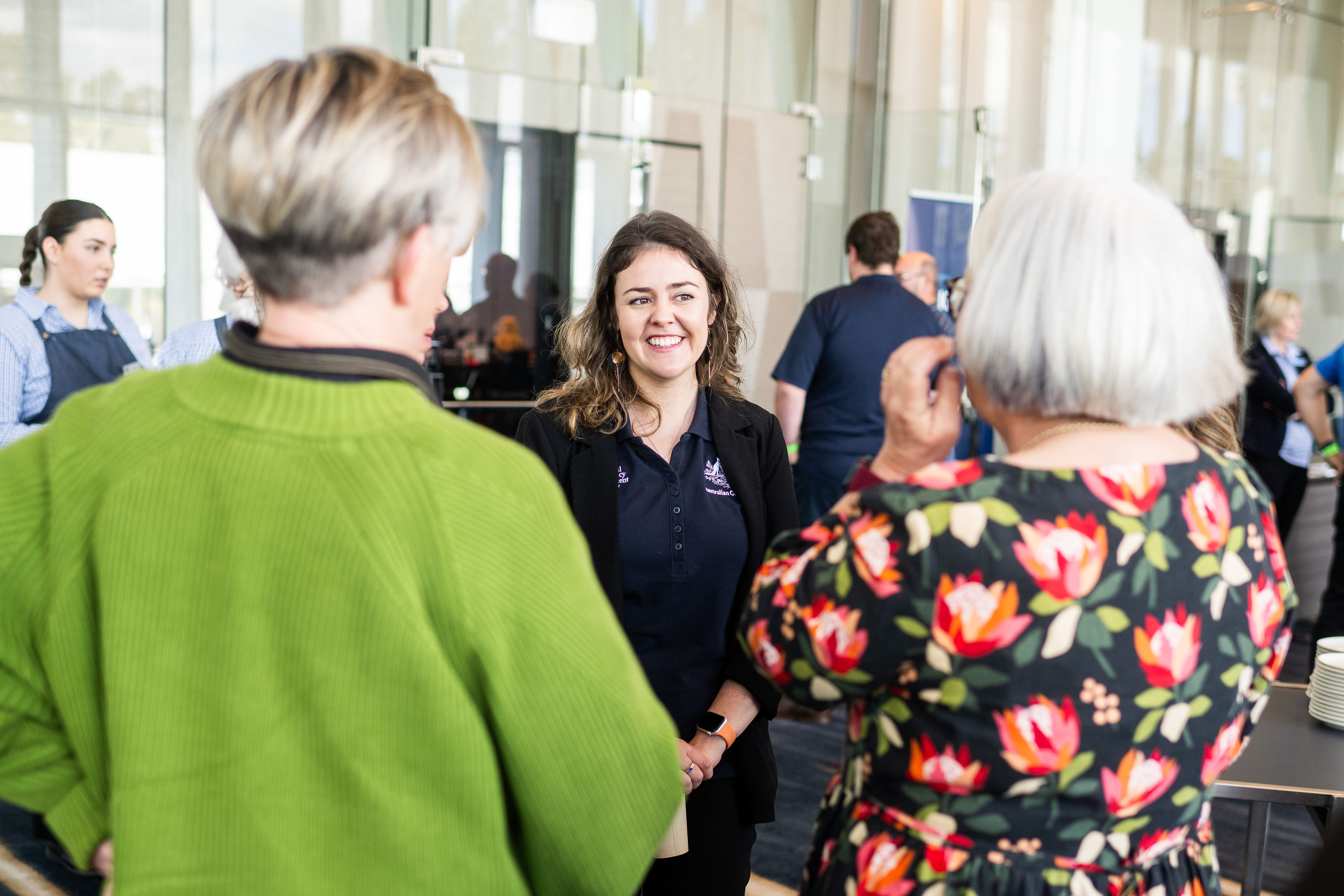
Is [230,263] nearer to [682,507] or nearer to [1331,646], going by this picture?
[682,507]

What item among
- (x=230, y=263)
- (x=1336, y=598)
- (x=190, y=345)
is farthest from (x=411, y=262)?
(x=1336, y=598)

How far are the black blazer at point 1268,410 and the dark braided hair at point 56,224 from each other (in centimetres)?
538

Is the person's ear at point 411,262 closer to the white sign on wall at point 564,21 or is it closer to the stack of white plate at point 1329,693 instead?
the stack of white plate at point 1329,693

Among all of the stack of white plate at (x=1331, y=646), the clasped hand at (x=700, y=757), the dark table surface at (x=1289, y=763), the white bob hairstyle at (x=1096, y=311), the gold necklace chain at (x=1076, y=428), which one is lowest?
the dark table surface at (x=1289, y=763)

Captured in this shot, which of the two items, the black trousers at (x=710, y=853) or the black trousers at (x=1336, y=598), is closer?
the black trousers at (x=710, y=853)

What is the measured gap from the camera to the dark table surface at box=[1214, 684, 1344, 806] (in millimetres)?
1835

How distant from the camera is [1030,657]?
1.00 metres

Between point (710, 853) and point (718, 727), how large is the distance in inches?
8.3

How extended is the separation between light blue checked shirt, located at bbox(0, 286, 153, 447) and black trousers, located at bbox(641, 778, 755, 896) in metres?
2.33

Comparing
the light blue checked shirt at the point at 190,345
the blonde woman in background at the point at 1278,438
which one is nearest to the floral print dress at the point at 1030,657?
the light blue checked shirt at the point at 190,345

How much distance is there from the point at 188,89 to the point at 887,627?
13.2 feet

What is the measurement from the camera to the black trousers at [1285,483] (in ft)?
19.7

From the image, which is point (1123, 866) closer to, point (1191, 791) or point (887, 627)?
point (1191, 791)

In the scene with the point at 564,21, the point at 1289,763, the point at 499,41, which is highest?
the point at 564,21
